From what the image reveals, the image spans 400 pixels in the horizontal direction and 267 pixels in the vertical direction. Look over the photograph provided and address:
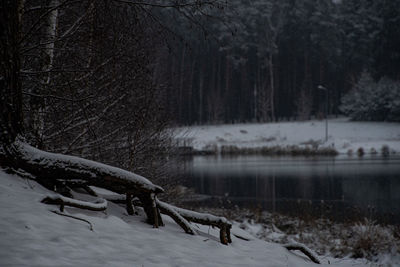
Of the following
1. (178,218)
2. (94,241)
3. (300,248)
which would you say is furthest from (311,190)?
(94,241)

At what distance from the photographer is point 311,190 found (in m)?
19.1

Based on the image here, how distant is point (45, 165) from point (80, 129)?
2564 millimetres

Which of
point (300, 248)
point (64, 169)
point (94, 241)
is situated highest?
point (64, 169)

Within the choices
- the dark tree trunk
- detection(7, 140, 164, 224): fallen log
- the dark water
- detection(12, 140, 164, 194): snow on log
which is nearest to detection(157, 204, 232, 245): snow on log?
detection(7, 140, 164, 224): fallen log

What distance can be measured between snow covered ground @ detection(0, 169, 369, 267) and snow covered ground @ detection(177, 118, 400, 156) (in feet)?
118

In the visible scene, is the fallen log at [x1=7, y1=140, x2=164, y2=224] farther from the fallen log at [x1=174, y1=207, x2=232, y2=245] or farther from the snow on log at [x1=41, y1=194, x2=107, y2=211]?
the fallen log at [x1=174, y1=207, x2=232, y2=245]

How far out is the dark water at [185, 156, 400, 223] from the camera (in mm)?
14078

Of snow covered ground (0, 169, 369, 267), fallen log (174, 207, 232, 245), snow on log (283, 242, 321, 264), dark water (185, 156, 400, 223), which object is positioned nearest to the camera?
snow covered ground (0, 169, 369, 267)

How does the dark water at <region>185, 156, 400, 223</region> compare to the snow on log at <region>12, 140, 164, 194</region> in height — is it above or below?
below

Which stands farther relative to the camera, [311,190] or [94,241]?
[311,190]

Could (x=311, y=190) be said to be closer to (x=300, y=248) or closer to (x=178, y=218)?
(x=300, y=248)

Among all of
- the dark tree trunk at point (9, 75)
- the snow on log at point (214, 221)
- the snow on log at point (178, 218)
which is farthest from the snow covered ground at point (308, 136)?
the dark tree trunk at point (9, 75)

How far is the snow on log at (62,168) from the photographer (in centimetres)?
478

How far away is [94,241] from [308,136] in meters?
45.5
